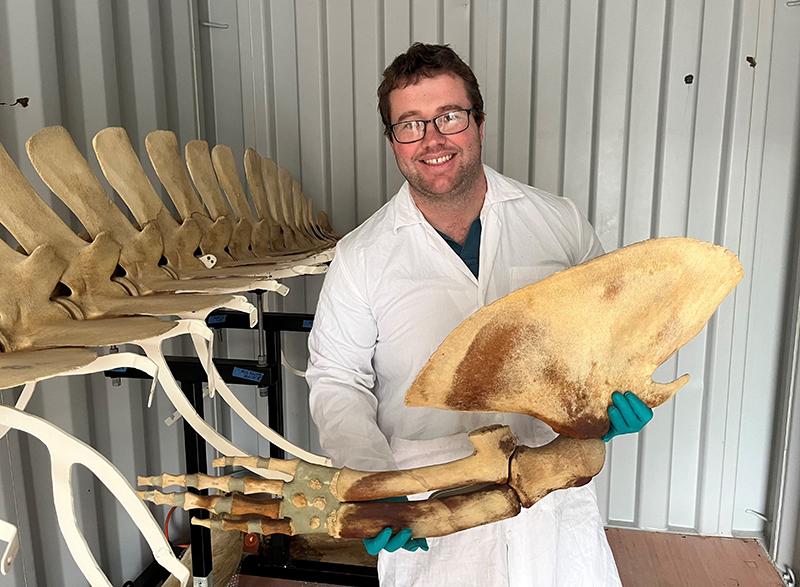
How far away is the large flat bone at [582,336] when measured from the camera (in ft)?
3.24

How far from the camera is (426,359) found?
1619 mm

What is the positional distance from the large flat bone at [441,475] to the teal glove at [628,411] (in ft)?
0.69

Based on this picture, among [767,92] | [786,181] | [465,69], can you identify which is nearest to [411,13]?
[465,69]

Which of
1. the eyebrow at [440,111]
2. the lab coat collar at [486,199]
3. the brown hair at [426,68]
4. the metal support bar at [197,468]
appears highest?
the brown hair at [426,68]

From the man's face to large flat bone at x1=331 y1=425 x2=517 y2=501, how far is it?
0.75m

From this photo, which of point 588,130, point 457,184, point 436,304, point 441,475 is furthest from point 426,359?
point 588,130

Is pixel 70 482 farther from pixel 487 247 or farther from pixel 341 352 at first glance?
pixel 487 247

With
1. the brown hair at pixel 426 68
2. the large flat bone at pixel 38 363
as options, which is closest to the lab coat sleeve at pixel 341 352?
the brown hair at pixel 426 68

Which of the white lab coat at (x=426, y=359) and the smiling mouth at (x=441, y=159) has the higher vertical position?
the smiling mouth at (x=441, y=159)

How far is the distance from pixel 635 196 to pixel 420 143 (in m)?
1.57

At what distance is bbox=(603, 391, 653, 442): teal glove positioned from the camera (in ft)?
3.65

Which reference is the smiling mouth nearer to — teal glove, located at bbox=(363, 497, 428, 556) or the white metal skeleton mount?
the white metal skeleton mount

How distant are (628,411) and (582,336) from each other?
192 millimetres

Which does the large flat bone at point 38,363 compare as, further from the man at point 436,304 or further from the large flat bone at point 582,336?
the man at point 436,304
